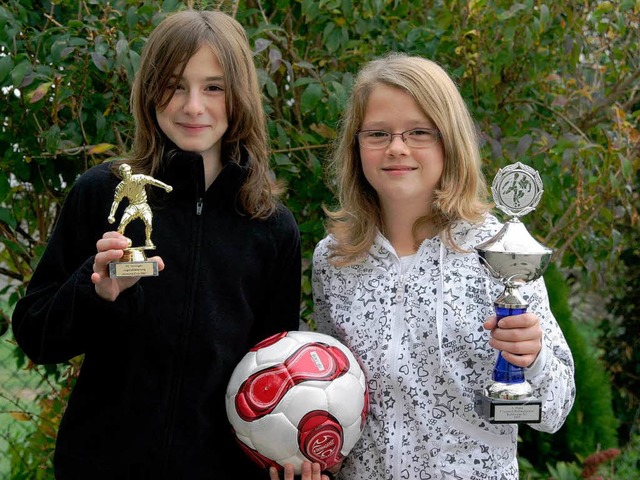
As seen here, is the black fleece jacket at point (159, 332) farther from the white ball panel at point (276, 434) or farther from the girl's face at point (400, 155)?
the girl's face at point (400, 155)

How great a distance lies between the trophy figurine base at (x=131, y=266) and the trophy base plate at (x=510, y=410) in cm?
93

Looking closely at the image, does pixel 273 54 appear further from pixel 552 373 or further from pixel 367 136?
pixel 552 373

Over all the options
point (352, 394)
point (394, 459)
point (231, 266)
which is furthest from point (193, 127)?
point (394, 459)

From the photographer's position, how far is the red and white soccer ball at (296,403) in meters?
2.35

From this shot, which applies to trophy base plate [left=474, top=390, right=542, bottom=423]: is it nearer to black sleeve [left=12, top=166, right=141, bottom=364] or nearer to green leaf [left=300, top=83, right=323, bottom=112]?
black sleeve [left=12, top=166, right=141, bottom=364]

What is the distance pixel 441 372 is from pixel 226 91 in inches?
40.0

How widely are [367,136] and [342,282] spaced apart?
46 centimetres

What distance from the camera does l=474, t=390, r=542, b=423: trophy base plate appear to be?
2283mm

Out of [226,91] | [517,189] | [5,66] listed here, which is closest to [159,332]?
[226,91]

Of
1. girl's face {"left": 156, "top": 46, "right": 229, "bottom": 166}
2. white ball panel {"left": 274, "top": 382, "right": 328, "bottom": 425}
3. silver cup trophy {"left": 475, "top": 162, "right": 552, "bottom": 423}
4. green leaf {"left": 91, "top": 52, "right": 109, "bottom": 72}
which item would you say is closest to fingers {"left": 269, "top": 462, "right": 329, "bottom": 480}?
white ball panel {"left": 274, "top": 382, "right": 328, "bottom": 425}

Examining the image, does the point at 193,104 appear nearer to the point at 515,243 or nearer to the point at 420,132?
the point at 420,132

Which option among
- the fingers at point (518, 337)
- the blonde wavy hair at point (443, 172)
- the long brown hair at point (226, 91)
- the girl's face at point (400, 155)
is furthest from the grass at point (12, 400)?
the fingers at point (518, 337)

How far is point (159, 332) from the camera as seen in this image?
244 cm

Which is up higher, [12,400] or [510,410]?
[510,410]
